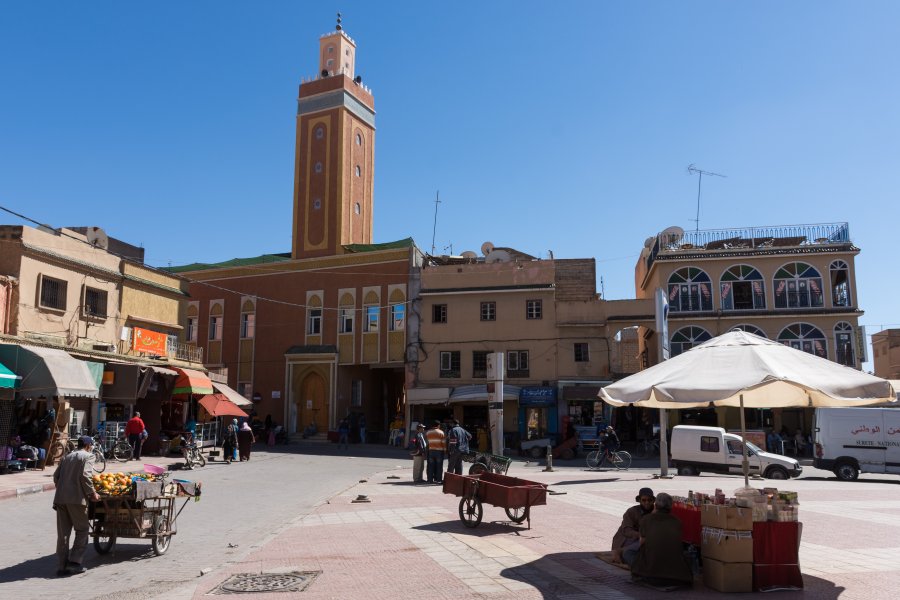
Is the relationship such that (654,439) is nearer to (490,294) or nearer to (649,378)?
(490,294)

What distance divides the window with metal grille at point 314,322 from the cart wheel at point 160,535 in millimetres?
33192

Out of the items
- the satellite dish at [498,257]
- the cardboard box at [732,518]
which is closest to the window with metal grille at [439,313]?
the satellite dish at [498,257]

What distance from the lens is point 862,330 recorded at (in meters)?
35.7

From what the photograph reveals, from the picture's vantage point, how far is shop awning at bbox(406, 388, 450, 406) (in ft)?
122

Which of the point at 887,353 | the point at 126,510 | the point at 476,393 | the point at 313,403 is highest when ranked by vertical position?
the point at 887,353

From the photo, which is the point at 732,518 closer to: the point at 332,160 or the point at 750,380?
the point at 750,380

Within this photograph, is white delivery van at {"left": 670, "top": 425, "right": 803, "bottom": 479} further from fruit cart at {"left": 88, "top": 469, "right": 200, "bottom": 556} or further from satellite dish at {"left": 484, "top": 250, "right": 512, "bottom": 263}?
satellite dish at {"left": 484, "top": 250, "right": 512, "bottom": 263}

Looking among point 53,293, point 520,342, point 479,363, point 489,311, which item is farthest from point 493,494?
point 489,311

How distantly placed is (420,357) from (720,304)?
16.2 m

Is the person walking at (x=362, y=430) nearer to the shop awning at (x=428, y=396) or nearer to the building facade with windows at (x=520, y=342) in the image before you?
the building facade with windows at (x=520, y=342)

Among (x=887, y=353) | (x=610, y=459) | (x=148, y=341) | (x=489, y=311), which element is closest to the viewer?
(x=610, y=459)

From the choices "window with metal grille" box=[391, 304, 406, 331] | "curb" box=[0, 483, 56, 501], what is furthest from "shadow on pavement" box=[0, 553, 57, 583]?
"window with metal grille" box=[391, 304, 406, 331]

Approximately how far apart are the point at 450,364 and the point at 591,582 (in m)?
31.6

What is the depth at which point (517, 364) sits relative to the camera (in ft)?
124
